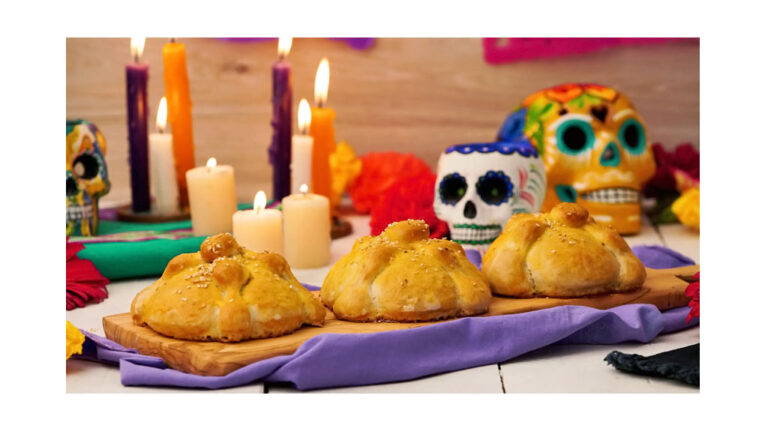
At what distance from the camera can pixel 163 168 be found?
2.62 meters

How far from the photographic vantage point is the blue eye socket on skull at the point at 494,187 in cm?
229

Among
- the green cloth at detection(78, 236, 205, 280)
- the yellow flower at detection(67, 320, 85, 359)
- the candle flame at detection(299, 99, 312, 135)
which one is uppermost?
the candle flame at detection(299, 99, 312, 135)

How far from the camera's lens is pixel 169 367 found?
1.51 m

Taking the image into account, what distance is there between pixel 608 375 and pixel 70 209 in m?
1.45

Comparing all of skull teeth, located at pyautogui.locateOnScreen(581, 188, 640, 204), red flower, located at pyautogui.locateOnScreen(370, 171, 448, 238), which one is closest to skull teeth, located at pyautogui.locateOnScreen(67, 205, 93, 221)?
red flower, located at pyautogui.locateOnScreen(370, 171, 448, 238)

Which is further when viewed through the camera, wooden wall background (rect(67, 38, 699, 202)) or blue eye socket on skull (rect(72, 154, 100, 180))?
wooden wall background (rect(67, 38, 699, 202))

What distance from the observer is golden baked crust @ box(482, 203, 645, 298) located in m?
1.73

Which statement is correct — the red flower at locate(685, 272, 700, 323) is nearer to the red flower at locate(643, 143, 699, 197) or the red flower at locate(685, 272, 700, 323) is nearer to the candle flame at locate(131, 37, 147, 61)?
the red flower at locate(643, 143, 699, 197)

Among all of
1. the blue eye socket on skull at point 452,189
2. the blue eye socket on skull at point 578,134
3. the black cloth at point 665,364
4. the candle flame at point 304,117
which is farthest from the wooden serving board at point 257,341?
the candle flame at point 304,117

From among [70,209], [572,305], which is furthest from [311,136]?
[572,305]

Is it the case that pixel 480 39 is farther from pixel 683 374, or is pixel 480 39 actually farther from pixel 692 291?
pixel 683 374

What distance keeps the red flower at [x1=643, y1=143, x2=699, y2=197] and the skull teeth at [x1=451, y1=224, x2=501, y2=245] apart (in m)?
0.83

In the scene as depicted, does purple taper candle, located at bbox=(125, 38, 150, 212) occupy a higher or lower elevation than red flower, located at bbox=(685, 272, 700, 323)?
higher

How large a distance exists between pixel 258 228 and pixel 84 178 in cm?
52
